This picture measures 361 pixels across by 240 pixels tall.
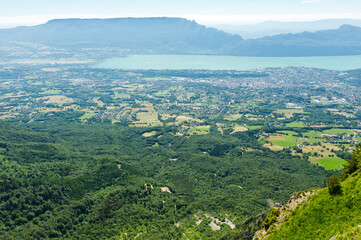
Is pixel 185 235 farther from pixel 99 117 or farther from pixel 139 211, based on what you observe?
pixel 99 117

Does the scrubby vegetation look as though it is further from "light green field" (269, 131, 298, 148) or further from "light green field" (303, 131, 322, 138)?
"light green field" (303, 131, 322, 138)

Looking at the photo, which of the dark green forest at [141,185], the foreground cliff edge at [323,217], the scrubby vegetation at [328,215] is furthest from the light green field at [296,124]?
the scrubby vegetation at [328,215]

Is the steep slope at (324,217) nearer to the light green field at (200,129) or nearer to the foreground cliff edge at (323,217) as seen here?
the foreground cliff edge at (323,217)

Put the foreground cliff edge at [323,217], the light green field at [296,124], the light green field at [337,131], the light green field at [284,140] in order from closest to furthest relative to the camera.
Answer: the foreground cliff edge at [323,217] → the light green field at [284,140] → the light green field at [337,131] → the light green field at [296,124]

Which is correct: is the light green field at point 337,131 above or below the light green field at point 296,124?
above

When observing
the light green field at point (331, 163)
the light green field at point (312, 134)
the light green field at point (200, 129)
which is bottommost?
the light green field at point (200, 129)

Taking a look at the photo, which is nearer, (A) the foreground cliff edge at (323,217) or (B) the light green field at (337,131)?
(A) the foreground cliff edge at (323,217)

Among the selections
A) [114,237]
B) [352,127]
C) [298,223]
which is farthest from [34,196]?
[352,127]
